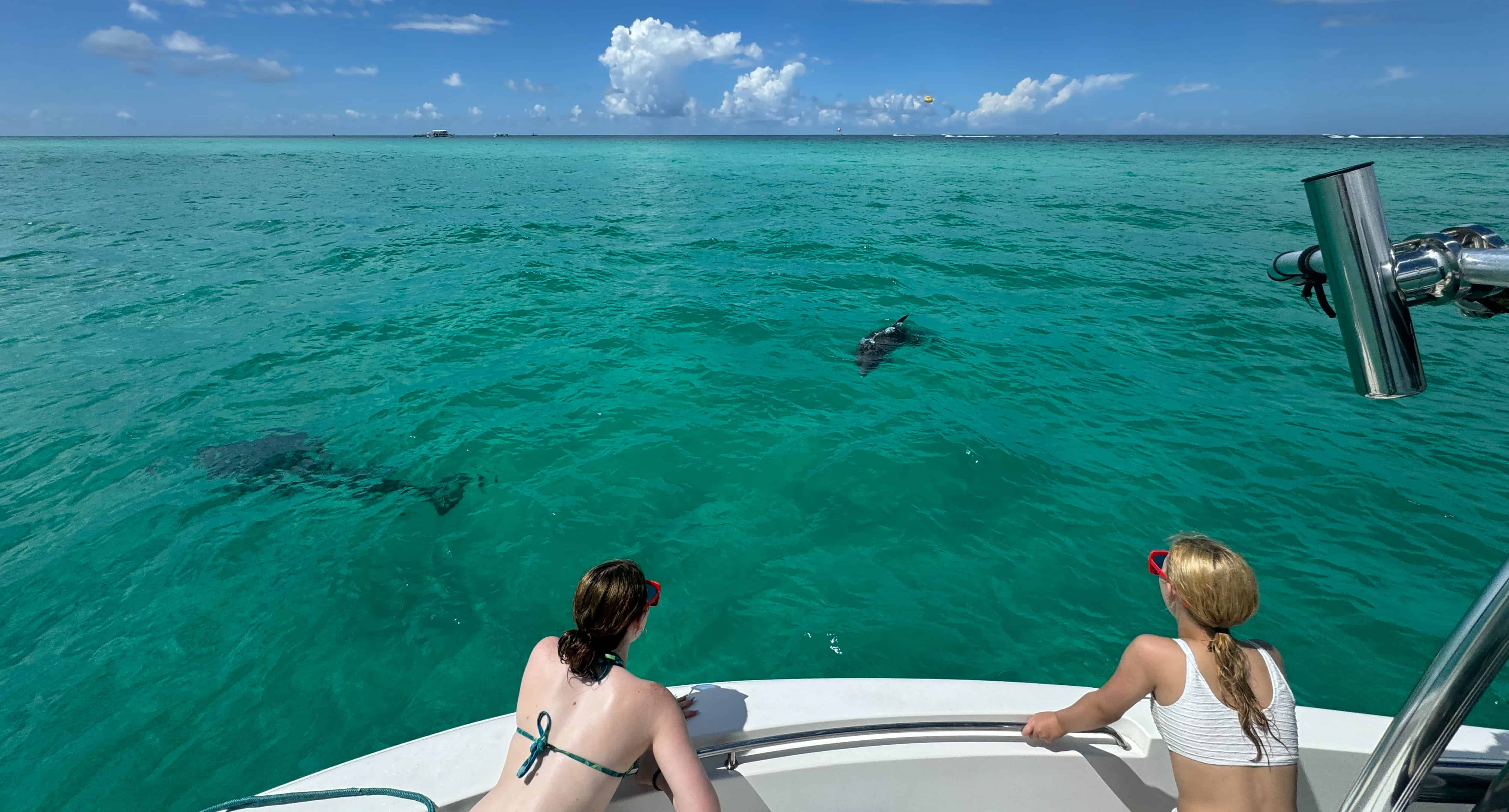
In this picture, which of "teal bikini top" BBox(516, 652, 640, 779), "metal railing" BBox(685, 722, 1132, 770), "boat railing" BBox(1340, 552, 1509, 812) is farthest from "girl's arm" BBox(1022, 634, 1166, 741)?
"teal bikini top" BBox(516, 652, 640, 779)

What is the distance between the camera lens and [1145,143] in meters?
120

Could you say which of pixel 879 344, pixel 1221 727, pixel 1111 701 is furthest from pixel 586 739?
pixel 879 344

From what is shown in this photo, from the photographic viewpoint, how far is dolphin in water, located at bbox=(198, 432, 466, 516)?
8172 mm

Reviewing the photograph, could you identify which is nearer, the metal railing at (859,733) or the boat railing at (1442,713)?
the boat railing at (1442,713)

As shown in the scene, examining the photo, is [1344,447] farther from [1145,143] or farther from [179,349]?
[1145,143]

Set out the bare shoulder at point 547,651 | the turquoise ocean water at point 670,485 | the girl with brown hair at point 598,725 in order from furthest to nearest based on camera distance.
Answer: the turquoise ocean water at point 670,485 → the bare shoulder at point 547,651 → the girl with brown hair at point 598,725

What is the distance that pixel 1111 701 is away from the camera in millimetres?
2885

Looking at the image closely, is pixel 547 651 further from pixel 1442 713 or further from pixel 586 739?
pixel 1442 713

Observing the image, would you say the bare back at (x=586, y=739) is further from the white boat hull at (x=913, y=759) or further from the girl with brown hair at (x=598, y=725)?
the white boat hull at (x=913, y=759)

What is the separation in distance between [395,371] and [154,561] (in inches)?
214

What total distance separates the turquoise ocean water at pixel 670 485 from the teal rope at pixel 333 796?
2.92 metres

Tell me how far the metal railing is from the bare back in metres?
0.26

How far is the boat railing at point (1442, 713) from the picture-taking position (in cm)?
125

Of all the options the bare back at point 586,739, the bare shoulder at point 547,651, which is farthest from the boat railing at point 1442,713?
the bare shoulder at point 547,651
